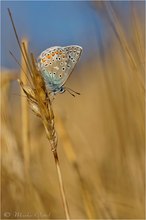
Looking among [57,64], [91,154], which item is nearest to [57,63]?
[57,64]

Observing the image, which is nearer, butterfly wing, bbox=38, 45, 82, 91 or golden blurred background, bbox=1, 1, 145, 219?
butterfly wing, bbox=38, 45, 82, 91

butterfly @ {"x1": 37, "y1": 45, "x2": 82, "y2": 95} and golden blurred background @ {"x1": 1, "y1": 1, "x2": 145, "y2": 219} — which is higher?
butterfly @ {"x1": 37, "y1": 45, "x2": 82, "y2": 95}

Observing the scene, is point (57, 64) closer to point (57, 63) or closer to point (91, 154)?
point (57, 63)

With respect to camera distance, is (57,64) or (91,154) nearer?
(57,64)

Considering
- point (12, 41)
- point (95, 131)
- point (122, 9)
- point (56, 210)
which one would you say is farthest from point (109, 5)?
point (95, 131)

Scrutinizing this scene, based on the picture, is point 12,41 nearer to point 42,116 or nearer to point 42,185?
point 42,185
